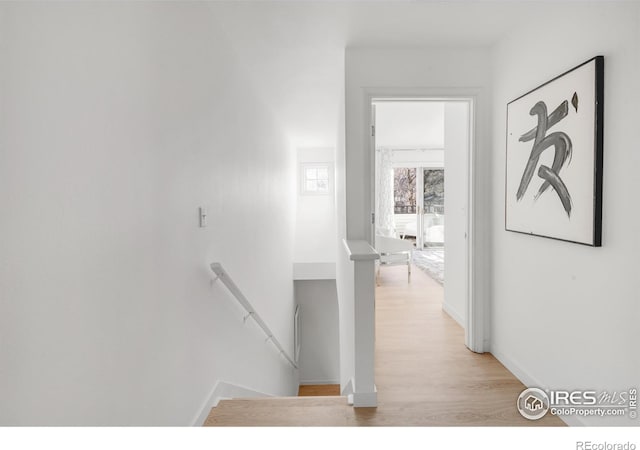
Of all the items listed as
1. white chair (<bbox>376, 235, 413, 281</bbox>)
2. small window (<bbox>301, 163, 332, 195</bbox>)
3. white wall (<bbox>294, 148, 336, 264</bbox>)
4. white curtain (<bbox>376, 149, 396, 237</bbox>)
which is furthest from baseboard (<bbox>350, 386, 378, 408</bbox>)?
white curtain (<bbox>376, 149, 396, 237</bbox>)

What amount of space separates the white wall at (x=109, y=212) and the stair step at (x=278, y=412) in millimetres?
156

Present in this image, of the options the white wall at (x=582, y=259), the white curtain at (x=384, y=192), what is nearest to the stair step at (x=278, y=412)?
the white wall at (x=582, y=259)

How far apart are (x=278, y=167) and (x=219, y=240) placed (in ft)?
9.56

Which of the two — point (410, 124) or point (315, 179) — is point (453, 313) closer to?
point (410, 124)

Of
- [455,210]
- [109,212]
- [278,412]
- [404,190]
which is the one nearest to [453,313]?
[455,210]

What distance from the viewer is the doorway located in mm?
3451

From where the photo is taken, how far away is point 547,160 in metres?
2.09

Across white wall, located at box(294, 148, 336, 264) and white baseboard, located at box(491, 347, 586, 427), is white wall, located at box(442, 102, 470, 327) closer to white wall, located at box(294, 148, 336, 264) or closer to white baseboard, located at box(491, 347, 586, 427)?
white baseboard, located at box(491, 347, 586, 427)

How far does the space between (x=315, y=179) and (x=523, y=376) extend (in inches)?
225

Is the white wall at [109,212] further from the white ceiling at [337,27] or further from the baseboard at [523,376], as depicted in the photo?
the baseboard at [523,376]

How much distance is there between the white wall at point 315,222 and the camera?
6531 millimetres

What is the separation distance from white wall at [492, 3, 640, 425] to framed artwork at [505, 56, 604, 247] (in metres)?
0.05
